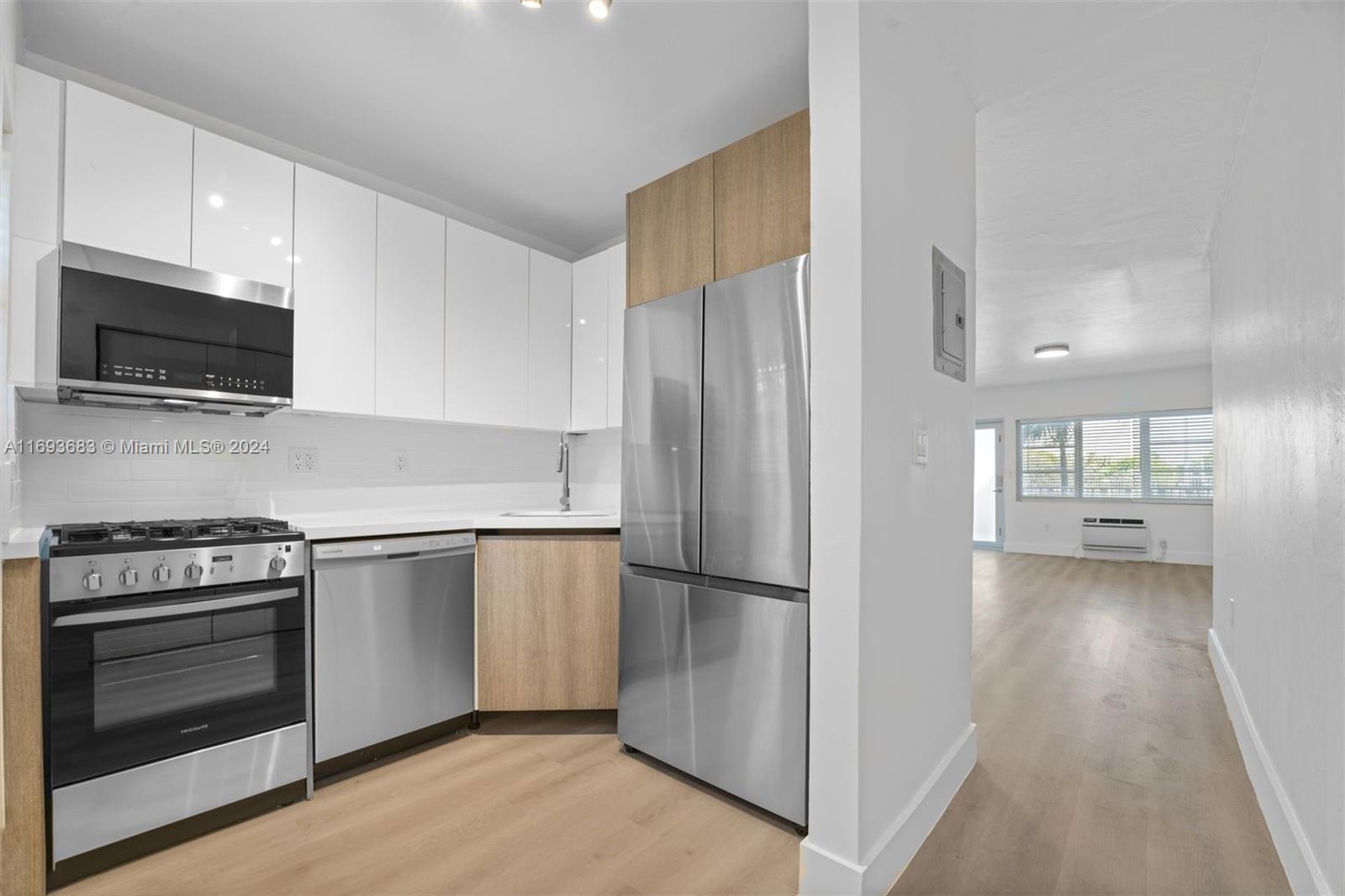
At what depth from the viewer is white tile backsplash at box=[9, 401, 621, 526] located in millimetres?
2176

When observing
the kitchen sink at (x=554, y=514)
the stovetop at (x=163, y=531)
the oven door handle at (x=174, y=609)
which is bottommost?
the oven door handle at (x=174, y=609)

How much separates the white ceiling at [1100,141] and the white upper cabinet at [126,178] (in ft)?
8.28

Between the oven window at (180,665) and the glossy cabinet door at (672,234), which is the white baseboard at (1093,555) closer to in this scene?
the glossy cabinet door at (672,234)

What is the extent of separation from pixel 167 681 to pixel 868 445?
7.00ft

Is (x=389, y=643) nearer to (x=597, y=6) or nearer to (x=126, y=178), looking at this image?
(x=126, y=178)

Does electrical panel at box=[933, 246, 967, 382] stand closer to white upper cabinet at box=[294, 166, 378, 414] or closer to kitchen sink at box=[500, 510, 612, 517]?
kitchen sink at box=[500, 510, 612, 517]

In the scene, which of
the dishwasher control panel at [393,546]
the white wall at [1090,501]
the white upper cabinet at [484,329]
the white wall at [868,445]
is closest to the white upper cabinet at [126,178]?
the white upper cabinet at [484,329]

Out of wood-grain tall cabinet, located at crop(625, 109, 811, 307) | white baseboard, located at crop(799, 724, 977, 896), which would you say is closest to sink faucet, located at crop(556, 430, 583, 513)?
wood-grain tall cabinet, located at crop(625, 109, 811, 307)

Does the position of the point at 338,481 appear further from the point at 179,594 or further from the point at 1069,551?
the point at 1069,551

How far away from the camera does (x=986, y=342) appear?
20.5ft

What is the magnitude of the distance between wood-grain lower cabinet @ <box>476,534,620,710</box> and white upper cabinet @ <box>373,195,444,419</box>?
750 millimetres

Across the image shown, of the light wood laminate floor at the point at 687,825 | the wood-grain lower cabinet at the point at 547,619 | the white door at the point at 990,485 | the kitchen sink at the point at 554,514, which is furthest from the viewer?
the white door at the point at 990,485

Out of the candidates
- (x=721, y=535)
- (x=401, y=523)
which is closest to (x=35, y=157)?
(x=401, y=523)

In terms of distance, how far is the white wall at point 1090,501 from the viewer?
25.1 ft
